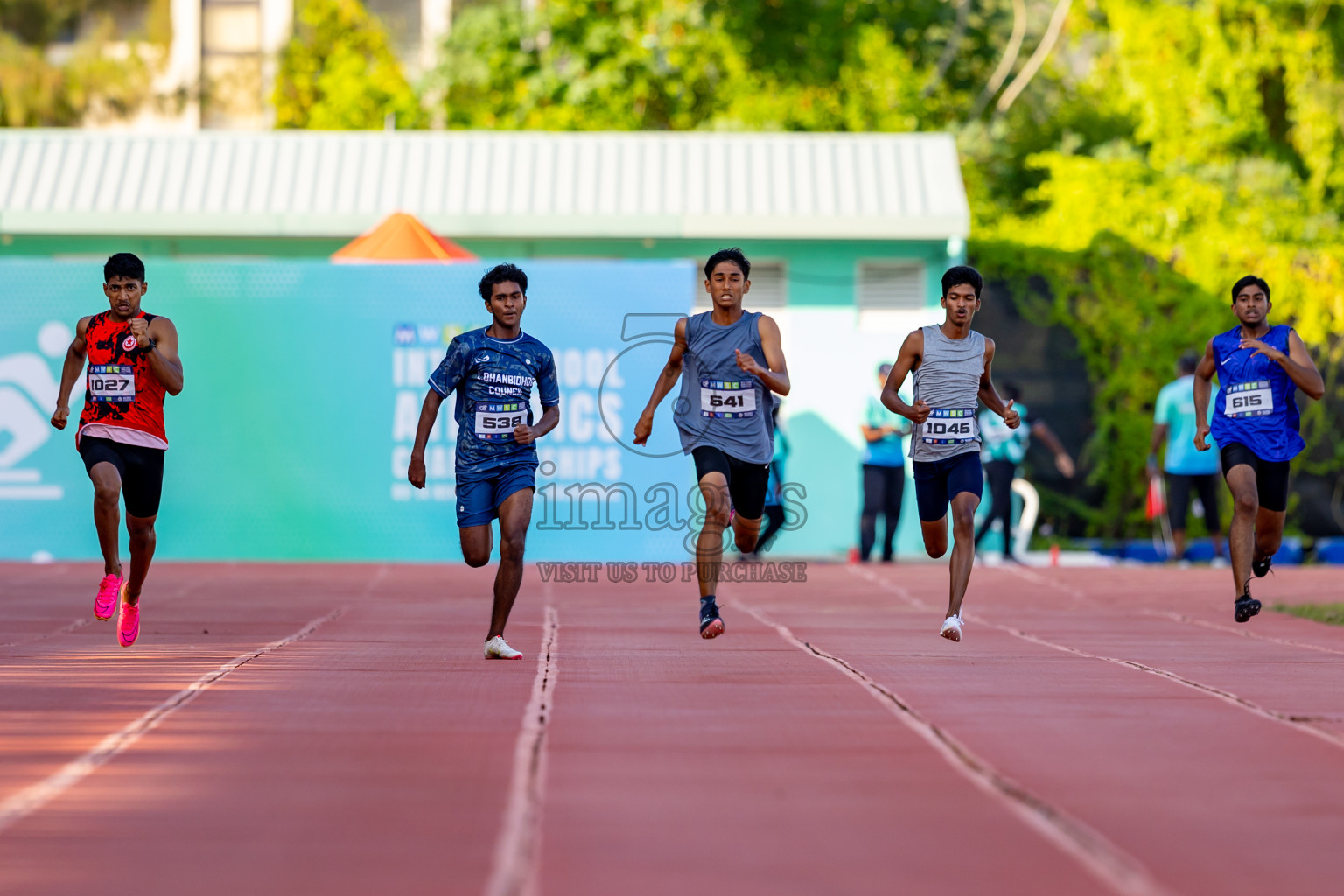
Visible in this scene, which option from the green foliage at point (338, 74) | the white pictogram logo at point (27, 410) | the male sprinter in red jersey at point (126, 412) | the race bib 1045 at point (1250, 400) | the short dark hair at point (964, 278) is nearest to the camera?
the male sprinter in red jersey at point (126, 412)

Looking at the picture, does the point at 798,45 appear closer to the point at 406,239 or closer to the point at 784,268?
the point at 784,268

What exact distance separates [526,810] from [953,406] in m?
4.68

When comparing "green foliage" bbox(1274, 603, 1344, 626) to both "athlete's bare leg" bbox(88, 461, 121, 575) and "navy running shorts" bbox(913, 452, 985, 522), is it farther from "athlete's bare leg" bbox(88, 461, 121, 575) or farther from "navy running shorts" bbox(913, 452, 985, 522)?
"athlete's bare leg" bbox(88, 461, 121, 575)

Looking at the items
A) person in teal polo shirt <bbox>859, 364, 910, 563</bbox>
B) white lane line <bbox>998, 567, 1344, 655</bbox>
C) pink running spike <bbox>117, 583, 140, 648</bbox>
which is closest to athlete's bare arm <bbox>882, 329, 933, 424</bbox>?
white lane line <bbox>998, 567, 1344, 655</bbox>

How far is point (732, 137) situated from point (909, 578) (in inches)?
252

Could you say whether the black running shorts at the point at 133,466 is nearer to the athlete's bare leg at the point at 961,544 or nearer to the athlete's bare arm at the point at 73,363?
the athlete's bare arm at the point at 73,363

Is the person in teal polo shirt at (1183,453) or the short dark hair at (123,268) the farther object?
the person in teal polo shirt at (1183,453)

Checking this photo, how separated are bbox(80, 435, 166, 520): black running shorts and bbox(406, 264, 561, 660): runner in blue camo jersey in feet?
4.74

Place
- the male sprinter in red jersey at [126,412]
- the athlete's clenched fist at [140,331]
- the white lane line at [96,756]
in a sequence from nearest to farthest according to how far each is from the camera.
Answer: the white lane line at [96,756] → the athlete's clenched fist at [140,331] → the male sprinter in red jersey at [126,412]

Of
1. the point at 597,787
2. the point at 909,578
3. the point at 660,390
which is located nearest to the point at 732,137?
the point at 909,578

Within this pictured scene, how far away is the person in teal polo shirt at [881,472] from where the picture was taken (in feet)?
49.4

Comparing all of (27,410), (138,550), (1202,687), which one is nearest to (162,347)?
(138,550)

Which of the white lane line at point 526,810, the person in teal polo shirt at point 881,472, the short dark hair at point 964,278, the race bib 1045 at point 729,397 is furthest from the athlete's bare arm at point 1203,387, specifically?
the person in teal polo shirt at point 881,472

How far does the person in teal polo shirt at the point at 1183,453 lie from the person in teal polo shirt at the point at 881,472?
241 centimetres
